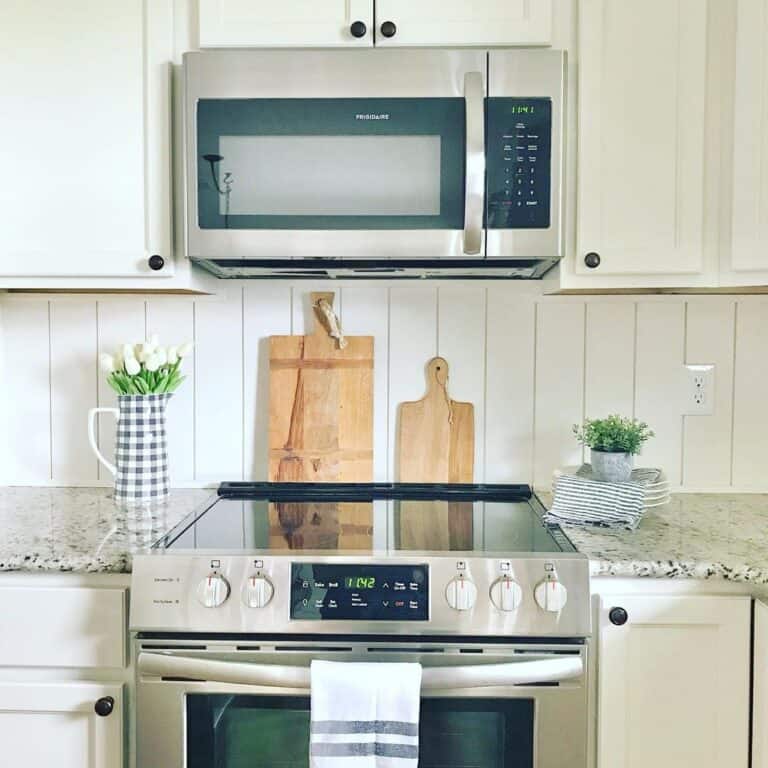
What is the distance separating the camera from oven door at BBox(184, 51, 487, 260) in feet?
5.26

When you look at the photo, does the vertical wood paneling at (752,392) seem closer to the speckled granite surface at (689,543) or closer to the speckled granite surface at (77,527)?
the speckled granite surface at (689,543)

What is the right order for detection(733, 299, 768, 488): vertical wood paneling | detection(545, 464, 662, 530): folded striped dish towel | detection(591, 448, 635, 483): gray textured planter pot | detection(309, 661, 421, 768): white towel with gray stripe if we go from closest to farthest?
1. detection(309, 661, 421, 768): white towel with gray stripe
2. detection(545, 464, 662, 530): folded striped dish towel
3. detection(591, 448, 635, 483): gray textured planter pot
4. detection(733, 299, 768, 488): vertical wood paneling

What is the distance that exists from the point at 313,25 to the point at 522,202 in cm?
55

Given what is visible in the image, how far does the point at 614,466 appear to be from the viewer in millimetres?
1690

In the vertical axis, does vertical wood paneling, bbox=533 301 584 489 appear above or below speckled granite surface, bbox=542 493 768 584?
above

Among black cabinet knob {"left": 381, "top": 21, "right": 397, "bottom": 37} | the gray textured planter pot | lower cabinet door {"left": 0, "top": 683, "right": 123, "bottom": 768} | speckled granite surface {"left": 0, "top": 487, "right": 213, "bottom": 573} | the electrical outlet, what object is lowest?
lower cabinet door {"left": 0, "top": 683, "right": 123, "bottom": 768}

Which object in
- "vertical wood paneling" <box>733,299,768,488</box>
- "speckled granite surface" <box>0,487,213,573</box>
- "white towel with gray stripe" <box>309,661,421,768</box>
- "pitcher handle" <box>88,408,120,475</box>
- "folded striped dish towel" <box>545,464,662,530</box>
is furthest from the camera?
"vertical wood paneling" <box>733,299,768,488</box>

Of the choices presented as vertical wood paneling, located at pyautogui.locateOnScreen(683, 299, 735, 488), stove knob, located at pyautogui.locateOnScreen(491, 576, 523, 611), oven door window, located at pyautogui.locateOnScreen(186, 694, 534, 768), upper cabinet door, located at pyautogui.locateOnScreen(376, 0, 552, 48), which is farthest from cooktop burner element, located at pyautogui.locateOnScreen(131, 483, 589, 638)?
upper cabinet door, located at pyautogui.locateOnScreen(376, 0, 552, 48)

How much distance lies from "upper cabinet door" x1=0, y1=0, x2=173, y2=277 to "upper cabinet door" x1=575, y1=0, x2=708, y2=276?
2.81 feet

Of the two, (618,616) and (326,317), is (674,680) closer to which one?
(618,616)

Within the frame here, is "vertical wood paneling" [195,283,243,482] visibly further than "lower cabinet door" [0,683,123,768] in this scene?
Yes

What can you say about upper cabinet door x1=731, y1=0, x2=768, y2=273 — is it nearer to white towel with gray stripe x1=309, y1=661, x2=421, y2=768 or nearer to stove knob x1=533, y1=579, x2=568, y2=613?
stove knob x1=533, y1=579, x2=568, y2=613

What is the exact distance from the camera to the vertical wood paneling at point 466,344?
1.98 m

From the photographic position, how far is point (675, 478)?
1.97 meters
